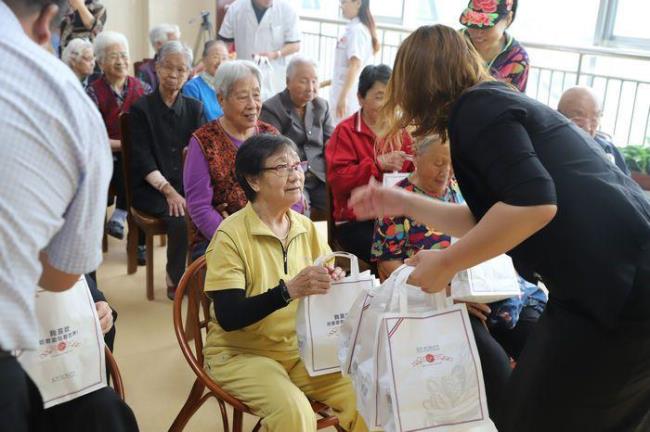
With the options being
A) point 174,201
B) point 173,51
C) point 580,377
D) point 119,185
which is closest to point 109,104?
point 119,185

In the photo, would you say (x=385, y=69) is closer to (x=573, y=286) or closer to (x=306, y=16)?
(x=573, y=286)

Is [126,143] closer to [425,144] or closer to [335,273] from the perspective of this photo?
[425,144]

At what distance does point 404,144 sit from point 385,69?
399mm

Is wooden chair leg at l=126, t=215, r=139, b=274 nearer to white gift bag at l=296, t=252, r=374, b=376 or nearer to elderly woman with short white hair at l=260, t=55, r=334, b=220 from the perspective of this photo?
elderly woman with short white hair at l=260, t=55, r=334, b=220

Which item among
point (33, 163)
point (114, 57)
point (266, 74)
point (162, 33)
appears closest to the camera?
Result: point (33, 163)

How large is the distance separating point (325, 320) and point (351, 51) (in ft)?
11.7

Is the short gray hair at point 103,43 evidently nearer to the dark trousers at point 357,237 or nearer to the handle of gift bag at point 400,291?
the dark trousers at point 357,237

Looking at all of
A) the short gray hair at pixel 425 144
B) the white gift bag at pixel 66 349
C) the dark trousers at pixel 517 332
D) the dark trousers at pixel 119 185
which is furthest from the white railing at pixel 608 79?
the white gift bag at pixel 66 349

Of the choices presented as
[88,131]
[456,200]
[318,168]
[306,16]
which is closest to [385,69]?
[318,168]

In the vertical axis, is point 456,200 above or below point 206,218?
above

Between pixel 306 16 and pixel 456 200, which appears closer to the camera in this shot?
pixel 456 200

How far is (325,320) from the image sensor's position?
6.13ft

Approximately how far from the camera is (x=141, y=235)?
4016mm

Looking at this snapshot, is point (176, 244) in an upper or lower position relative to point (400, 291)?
lower
